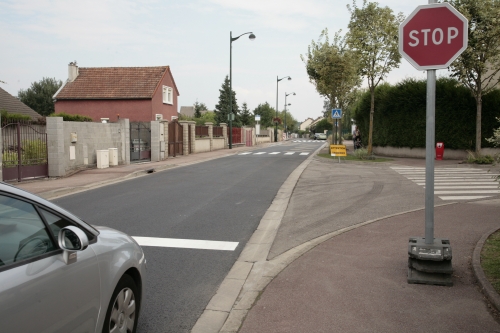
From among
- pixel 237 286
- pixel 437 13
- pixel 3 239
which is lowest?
pixel 237 286

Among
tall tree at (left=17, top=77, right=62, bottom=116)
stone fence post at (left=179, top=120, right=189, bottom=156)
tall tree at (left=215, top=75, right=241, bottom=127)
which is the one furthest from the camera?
tall tree at (left=215, top=75, right=241, bottom=127)

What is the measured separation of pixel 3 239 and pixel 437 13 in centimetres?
461

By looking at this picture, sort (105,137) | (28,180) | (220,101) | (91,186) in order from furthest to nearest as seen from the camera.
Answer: (220,101) < (105,137) < (28,180) < (91,186)

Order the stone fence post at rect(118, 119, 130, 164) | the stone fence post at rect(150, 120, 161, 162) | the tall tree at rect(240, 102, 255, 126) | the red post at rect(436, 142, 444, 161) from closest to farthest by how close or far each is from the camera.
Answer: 1. the stone fence post at rect(118, 119, 130, 164)
2. the red post at rect(436, 142, 444, 161)
3. the stone fence post at rect(150, 120, 161, 162)
4. the tall tree at rect(240, 102, 255, 126)

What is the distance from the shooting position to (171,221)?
29.0 ft

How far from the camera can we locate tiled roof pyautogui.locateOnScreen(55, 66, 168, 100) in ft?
139

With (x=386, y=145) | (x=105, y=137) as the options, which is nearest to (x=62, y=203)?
(x=105, y=137)

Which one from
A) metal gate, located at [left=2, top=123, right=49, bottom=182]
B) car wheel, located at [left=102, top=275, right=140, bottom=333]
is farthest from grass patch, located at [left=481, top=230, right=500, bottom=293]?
metal gate, located at [left=2, top=123, right=49, bottom=182]

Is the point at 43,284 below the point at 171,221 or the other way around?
the other way around

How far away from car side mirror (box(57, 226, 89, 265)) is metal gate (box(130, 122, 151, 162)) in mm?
21712

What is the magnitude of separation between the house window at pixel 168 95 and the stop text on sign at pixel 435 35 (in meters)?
40.9

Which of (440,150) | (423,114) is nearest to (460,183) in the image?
(440,150)

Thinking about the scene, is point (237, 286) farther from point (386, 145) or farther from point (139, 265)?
point (386, 145)

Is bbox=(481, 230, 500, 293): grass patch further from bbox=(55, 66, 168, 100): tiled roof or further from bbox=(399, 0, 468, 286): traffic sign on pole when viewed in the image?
bbox=(55, 66, 168, 100): tiled roof
